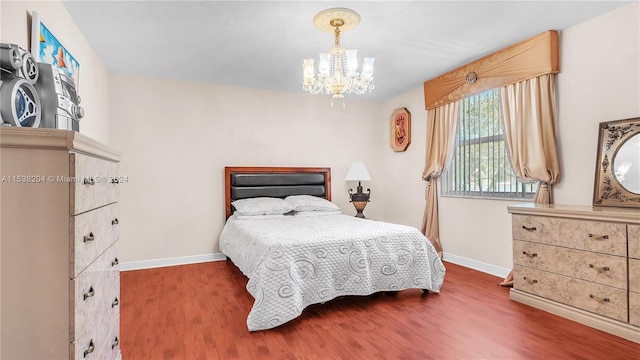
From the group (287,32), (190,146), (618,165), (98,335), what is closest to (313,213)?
(190,146)

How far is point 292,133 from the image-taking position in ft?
16.1

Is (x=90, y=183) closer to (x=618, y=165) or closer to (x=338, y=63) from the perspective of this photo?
(x=338, y=63)

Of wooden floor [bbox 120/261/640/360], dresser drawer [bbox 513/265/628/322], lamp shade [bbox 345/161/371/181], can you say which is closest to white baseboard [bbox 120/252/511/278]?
wooden floor [bbox 120/261/640/360]

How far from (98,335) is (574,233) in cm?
301

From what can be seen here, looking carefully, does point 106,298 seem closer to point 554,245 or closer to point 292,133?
point 554,245

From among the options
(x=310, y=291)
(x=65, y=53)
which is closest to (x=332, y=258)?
(x=310, y=291)

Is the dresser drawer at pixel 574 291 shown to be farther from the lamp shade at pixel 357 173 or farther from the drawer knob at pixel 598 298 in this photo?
the lamp shade at pixel 357 173

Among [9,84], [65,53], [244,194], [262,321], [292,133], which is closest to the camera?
[9,84]

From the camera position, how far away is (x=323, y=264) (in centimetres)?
262

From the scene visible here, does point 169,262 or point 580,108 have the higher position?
point 580,108

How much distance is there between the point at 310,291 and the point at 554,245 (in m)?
1.95

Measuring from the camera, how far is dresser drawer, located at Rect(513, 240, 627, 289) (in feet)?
7.27

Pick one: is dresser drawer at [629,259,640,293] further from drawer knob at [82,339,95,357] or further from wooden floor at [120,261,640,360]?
drawer knob at [82,339,95,357]

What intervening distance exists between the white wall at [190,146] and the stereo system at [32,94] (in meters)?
2.77
